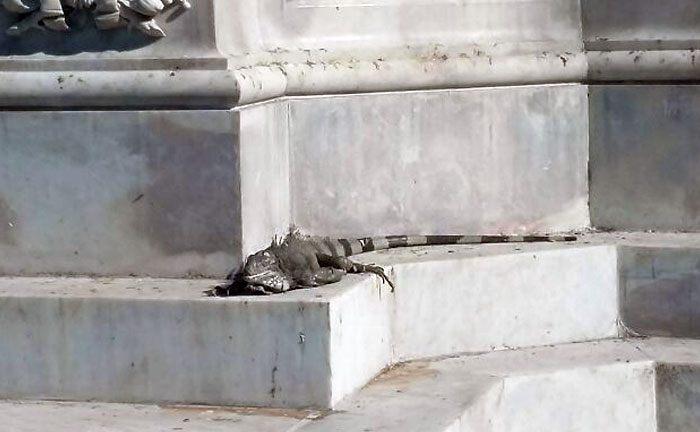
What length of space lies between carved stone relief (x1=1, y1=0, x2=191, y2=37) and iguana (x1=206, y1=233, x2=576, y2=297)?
100 centimetres

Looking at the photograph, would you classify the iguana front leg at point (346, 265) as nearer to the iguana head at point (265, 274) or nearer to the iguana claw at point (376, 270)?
the iguana claw at point (376, 270)

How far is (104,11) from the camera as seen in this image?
6.12m

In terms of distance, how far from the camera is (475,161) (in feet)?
24.0

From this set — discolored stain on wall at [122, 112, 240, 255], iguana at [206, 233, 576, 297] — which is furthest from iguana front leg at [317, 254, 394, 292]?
discolored stain on wall at [122, 112, 240, 255]

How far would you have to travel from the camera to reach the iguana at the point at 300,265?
19.3ft

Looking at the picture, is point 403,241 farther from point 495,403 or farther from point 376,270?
point 495,403

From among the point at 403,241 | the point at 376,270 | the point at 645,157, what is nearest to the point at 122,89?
the point at 376,270

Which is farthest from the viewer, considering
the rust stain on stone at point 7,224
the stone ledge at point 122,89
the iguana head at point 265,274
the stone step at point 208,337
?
the rust stain on stone at point 7,224

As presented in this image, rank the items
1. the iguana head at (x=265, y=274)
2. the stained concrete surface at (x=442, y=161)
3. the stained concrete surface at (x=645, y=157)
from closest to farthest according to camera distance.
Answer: the iguana head at (x=265, y=274) → the stained concrete surface at (x=442, y=161) → the stained concrete surface at (x=645, y=157)

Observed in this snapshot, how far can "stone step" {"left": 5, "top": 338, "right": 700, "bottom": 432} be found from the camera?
5.62 m

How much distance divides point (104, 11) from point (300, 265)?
1273 millimetres

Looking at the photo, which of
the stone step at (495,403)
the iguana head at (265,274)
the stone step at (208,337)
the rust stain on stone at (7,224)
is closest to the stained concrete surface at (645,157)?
the stone step at (495,403)

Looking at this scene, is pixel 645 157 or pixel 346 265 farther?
pixel 645 157

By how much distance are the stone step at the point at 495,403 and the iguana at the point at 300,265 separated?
0.46 m
